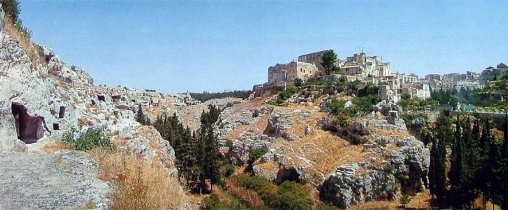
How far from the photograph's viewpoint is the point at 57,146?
20.8 metres

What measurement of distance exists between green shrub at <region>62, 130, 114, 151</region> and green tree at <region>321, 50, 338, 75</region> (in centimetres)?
4580

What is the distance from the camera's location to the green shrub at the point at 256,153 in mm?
48566

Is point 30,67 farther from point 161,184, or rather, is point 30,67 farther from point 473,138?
point 473,138

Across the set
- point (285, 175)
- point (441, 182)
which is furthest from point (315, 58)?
point (441, 182)

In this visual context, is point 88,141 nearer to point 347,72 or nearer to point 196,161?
point 196,161

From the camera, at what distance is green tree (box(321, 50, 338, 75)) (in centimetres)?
6481

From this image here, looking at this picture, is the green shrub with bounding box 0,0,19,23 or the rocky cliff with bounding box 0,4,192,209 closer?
the rocky cliff with bounding box 0,4,192,209

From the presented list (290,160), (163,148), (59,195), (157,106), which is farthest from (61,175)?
(157,106)

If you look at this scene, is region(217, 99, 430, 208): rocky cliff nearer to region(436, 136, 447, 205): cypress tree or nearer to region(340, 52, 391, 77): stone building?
region(436, 136, 447, 205): cypress tree

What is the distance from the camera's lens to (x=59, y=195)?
525 inches

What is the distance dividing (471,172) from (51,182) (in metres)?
29.0

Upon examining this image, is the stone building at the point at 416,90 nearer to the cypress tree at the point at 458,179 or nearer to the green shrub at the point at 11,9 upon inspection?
the cypress tree at the point at 458,179

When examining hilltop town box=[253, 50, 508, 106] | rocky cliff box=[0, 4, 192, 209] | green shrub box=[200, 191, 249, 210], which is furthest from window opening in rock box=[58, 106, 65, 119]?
hilltop town box=[253, 50, 508, 106]

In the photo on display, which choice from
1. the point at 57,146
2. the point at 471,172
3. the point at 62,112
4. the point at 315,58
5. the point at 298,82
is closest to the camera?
the point at 57,146
